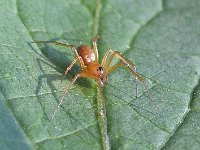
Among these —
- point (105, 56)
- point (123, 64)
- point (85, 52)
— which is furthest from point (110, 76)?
point (85, 52)

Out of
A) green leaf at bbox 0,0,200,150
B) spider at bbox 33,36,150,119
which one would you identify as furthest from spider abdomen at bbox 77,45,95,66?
green leaf at bbox 0,0,200,150

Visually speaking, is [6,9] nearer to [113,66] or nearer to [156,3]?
[113,66]

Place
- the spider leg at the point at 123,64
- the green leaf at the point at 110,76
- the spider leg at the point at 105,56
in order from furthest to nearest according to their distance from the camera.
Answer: the spider leg at the point at 105,56 → the spider leg at the point at 123,64 → the green leaf at the point at 110,76

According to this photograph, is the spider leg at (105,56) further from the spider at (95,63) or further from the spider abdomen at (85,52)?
the spider abdomen at (85,52)

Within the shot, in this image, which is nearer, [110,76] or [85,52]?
[110,76]

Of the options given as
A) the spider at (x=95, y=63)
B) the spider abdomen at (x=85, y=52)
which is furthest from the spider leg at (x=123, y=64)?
the spider abdomen at (x=85, y=52)

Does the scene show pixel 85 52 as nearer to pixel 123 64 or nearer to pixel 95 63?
pixel 95 63
